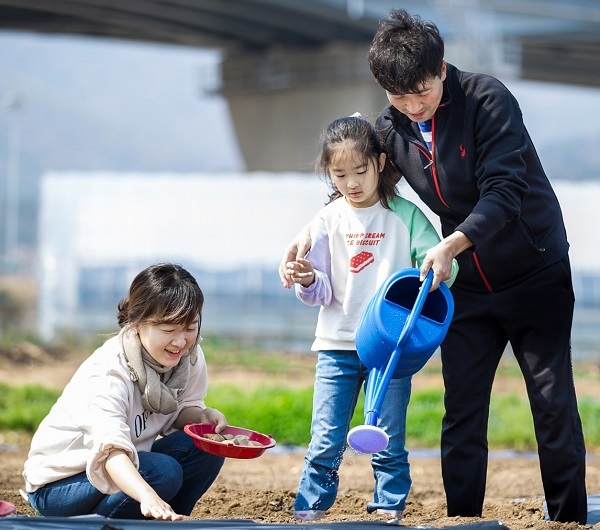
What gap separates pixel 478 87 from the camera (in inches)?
128

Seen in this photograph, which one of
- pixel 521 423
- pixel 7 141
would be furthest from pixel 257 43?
pixel 7 141

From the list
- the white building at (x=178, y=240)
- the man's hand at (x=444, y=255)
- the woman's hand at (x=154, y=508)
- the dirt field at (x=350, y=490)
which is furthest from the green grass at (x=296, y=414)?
the white building at (x=178, y=240)

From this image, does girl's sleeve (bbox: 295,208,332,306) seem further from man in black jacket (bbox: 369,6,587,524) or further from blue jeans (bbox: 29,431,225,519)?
blue jeans (bbox: 29,431,225,519)

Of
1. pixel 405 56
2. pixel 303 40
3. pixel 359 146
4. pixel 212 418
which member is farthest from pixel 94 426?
pixel 303 40

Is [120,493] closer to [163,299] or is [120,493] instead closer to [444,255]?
[163,299]

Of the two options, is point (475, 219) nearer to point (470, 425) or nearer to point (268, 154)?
point (470, 425)

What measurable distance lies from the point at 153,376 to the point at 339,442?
68 centimetres

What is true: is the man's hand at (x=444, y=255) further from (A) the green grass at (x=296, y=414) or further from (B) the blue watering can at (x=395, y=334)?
(A) the green grass at (x=296, y=414)

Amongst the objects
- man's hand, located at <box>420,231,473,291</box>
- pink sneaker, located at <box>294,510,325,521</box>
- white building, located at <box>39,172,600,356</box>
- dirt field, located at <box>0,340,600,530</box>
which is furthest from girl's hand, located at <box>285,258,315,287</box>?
white building, located at <box>39,172,600,356</box>

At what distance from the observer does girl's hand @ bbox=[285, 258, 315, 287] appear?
339 centimetres

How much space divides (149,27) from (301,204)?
14.8m

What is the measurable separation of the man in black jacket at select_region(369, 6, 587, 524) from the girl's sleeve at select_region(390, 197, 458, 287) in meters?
0.07

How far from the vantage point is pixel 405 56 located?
3059 millimetres

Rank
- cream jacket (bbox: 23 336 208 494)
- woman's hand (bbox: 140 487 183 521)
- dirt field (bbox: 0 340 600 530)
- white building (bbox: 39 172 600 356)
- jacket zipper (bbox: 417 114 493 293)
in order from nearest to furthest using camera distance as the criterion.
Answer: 1. woman's hand (bbox: 140 487 183 521)
2. cream jacket (bbox: 23 336 208 494)
3. jacket zipper (bbox: 417 114 493 293)
4. dirt field (bbox: 0 340 600 530)
5. white building (bbox: 39 172 600 356)
